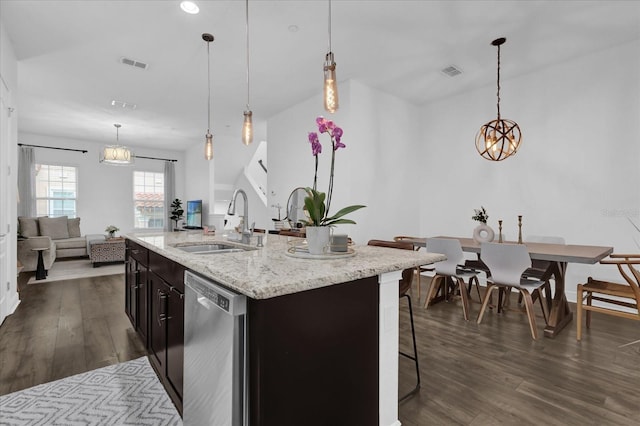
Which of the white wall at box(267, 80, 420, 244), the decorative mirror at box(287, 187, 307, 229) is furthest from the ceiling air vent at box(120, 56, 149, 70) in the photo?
the decorative mirror at box(287, 187, 307, 229)

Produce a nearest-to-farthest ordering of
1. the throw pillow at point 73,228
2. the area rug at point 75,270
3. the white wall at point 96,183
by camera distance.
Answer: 1. the area rug at point 75,270
2. the throw pillow at point 73,228
3. the white wall at point 96,183

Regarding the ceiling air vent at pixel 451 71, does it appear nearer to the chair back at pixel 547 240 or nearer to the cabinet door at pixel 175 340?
the chair back at pixel 547 240

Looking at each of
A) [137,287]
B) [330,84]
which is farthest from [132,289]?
[330,84]

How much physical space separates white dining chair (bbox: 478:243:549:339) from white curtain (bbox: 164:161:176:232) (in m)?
8.82

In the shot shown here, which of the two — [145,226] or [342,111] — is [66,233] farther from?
[342,111]

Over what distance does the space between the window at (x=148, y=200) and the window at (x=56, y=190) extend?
139 centimetres

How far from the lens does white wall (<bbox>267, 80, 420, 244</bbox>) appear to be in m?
4.46

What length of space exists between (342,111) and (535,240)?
2959mm

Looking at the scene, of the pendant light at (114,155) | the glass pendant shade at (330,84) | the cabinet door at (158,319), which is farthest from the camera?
the pendant light at (114,155)

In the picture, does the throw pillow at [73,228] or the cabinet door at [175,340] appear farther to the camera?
A: the throw pillow at [73,228]

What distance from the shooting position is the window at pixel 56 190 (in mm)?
7691

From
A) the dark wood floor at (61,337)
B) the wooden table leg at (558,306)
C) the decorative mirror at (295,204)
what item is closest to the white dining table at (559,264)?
the wooden table leg at (558,306)

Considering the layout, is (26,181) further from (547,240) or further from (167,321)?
(547,240)

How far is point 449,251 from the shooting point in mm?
3277
